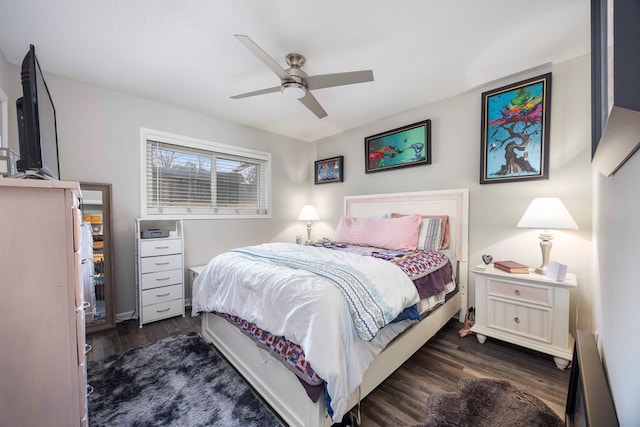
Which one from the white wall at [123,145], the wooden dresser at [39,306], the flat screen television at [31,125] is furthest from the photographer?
the white wall at [123,145]

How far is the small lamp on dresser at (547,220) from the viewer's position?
196cm

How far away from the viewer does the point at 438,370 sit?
190 centimetres

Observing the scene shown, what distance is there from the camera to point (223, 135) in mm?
3588

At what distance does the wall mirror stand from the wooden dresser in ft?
6.99

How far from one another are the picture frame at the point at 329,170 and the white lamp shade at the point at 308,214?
56cm

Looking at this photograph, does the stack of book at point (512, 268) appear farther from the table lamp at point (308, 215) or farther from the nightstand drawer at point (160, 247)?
the nightstand drawer at point (160, 247)

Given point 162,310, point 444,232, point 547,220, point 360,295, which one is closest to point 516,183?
point 547,220

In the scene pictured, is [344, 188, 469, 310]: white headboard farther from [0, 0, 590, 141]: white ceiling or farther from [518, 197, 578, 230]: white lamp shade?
[0, 0, 590, 141]: white ceiling

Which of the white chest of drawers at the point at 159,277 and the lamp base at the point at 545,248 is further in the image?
the white chest of drawers at the point at 159,277

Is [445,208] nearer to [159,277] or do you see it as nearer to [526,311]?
[526,311]

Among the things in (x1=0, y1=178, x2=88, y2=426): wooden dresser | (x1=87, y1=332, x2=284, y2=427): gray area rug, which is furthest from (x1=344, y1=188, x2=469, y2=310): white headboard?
(x1=0, y1=178, x2=88, y2=426): wooden dresser

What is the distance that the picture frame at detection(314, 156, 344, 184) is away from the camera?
162 inches

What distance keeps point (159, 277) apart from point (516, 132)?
158 inches

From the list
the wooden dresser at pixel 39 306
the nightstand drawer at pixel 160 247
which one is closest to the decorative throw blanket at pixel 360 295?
the wooden dresser at pixel 39 306
